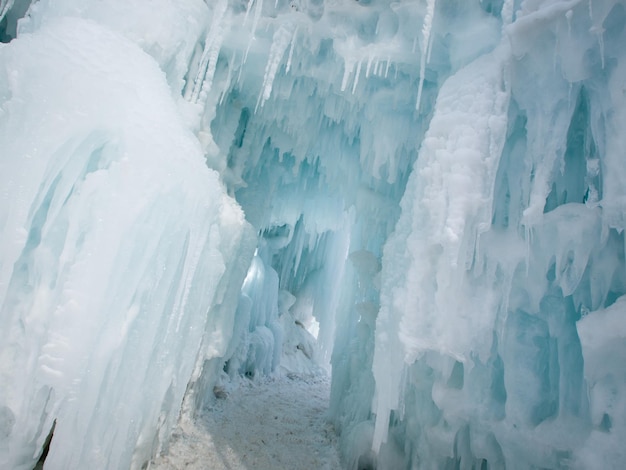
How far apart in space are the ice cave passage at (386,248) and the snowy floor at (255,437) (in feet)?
0.20

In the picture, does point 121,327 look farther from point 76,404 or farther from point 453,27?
point 453,27

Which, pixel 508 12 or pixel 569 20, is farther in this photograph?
pixel 508 12

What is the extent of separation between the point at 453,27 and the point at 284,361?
1068 cm

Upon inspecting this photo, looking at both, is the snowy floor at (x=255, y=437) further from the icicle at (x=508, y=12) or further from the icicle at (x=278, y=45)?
the icicle at (x=508, y=12)

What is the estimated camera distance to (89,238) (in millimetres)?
3301

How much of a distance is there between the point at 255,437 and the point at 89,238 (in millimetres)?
4373

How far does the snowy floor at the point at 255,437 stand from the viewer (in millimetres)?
5000

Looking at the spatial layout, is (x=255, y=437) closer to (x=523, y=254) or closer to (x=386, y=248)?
(x=386, y=248)

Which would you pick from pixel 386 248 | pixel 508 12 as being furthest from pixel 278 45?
pixel 386 248

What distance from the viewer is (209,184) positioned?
4344 mm

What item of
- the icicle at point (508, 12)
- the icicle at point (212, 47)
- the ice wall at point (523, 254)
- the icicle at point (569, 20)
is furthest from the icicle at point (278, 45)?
the icicle at point (569, 20)

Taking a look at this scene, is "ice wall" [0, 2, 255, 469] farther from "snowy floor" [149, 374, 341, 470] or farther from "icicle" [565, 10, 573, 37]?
"icicle" [565, 10, 573, 37]

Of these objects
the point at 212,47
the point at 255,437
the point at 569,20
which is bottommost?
the point at 255,437

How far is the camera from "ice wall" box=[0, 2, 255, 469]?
10.0ft
